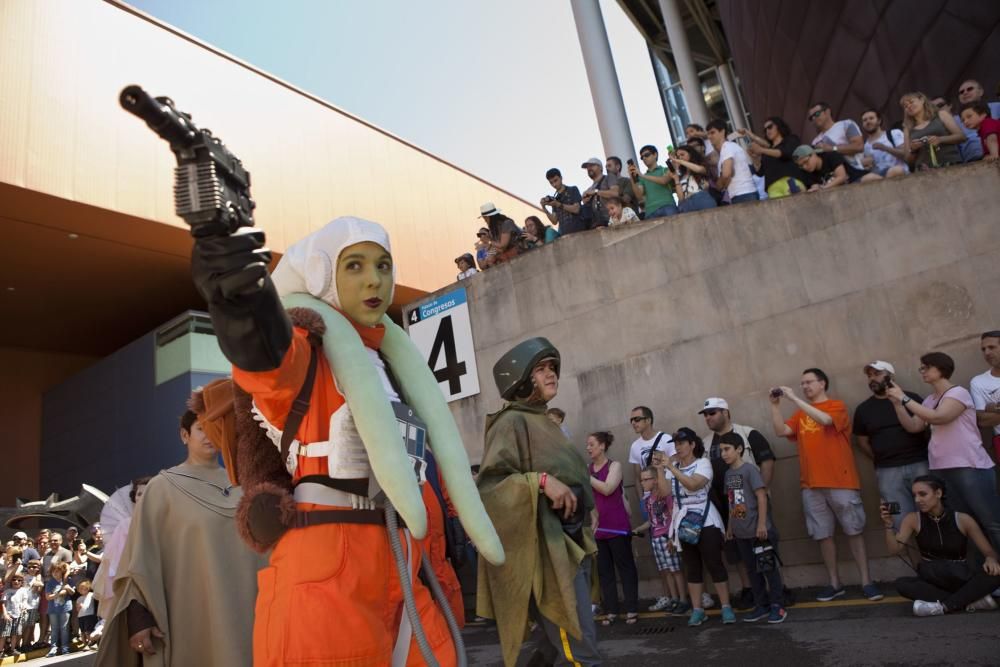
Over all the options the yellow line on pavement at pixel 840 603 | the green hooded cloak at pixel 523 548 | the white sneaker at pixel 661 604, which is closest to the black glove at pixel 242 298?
the green hooded cloak at pixel 523 548

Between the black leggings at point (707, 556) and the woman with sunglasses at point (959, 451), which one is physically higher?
the woman with sunglasses at point (959, 451)

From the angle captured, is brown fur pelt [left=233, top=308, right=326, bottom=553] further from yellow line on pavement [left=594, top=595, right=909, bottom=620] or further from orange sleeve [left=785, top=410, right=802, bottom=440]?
orange sleeve [left=785, top=410, right=802, bottom=440]

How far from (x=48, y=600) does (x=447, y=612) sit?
451 inches

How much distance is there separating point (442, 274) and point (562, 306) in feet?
40.4

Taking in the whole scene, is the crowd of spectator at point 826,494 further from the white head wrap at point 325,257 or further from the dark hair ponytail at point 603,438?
the white head wrap at point 325,257

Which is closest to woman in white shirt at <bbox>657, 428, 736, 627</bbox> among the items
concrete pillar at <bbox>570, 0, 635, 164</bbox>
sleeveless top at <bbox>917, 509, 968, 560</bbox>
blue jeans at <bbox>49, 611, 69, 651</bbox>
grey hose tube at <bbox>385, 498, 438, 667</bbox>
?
sleeveless top at <bbox>917, 509, 968, 560</bbox>

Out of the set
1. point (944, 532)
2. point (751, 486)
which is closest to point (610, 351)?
point (751, 486)

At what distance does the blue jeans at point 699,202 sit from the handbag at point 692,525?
135 inches

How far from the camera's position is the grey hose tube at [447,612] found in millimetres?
2033

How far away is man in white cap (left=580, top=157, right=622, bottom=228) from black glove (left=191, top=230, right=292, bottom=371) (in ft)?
25.0

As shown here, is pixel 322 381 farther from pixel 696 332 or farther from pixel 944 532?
pixel 696 332

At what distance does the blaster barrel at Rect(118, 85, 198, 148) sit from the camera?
4.56ft

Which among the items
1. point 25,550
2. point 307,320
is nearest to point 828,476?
point 307,320

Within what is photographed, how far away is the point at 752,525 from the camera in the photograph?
594cm
